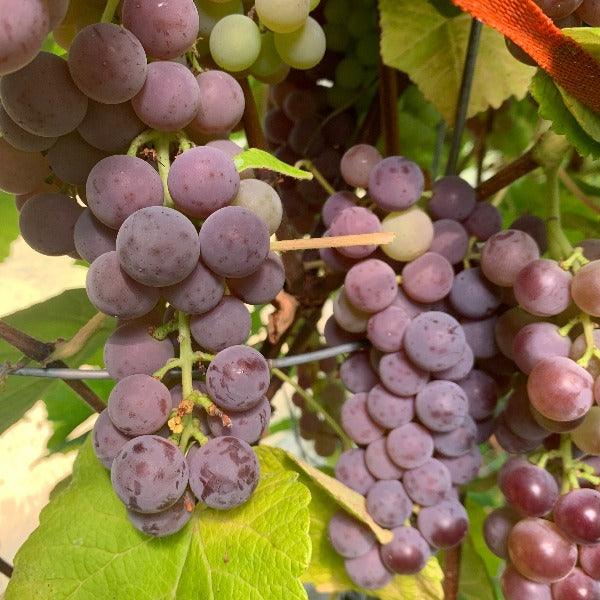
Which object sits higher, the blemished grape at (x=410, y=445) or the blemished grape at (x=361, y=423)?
the blemished grape at (x=410, y=445)

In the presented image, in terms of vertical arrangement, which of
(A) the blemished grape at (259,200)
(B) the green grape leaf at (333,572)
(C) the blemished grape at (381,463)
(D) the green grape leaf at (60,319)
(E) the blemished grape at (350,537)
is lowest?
(B) the green grape leaf at (333,572)

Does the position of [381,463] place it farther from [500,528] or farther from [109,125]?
[109,125]

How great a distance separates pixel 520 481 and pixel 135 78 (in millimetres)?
321

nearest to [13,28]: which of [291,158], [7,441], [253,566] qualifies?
[253,566]

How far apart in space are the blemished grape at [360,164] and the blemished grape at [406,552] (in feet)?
0.77

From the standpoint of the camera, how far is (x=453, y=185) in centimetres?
43

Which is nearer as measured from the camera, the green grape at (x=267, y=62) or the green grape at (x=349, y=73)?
the green grape at (x=267, y=62)

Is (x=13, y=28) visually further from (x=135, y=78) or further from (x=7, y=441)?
(x=7, y=441)

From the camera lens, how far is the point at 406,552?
441 millimetres

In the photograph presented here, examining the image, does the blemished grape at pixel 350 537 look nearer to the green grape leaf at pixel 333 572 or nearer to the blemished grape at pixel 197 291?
the green grape leaf at pixel 333 572

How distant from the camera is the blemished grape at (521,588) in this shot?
16.6 inches

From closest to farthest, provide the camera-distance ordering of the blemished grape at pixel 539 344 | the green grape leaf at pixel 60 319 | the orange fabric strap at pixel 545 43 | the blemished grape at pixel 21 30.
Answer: the blemished grape at pixel 21 30, the orange fabric strap at pixel 545 43, the blemished grape at pixel 539 344, the green grape leaf at pixel 60 319

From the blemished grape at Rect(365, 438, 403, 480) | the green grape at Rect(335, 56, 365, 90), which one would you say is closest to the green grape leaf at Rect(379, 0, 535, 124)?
the green grape at Rect(335, 56, 365, 90)

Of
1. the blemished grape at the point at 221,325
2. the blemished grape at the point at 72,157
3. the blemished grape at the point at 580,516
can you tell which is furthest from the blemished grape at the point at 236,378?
the blemished grape at the point at 580,516
